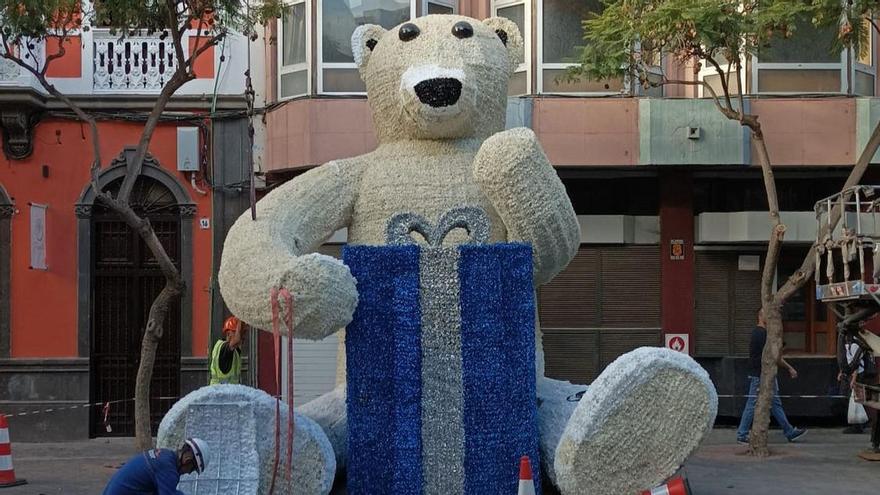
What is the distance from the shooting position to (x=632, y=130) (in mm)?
14164

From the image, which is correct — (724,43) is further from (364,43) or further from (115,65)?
(115,65)

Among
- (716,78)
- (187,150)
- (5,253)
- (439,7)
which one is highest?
(439,7)

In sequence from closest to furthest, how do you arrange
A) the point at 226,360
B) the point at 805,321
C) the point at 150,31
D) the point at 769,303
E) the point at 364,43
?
the point at 364,43 < the point at 226,360 < the point at 150,31 < the point at 769,303 < the point at 805,321

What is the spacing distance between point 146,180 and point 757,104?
7.06 m

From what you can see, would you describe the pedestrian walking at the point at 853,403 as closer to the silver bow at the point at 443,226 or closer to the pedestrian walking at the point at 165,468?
the silver bow at the point at 443,226

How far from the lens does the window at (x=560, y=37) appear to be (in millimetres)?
14516

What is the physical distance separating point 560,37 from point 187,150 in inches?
178

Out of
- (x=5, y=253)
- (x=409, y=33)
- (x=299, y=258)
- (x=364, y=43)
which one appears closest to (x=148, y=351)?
(x=5, y=253)

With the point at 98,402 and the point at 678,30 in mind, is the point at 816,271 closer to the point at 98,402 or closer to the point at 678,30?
the point at 678,30

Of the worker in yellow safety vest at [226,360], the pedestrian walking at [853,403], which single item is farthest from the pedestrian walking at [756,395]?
the worker in yellow safety vest at [226,360]

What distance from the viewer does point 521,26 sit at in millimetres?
14797

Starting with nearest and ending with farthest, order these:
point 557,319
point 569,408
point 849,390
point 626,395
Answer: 1. point 626,395
2. point 569,408
3. point 849,390
4. point 557,319

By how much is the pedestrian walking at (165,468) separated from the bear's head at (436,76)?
2128 mm

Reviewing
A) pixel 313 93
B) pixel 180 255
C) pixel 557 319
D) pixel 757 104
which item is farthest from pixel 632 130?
pixel 180 255
